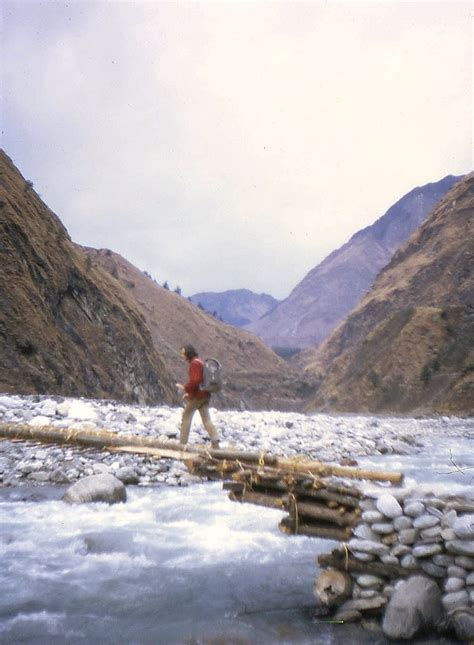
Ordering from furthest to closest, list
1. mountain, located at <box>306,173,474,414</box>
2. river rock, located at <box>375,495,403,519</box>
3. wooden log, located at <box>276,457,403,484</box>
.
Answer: mountain, located at <box>306,173,474,414</box>, wooden log, located at <box>276,457,403,484</box>, river rock, located at <box>375,495,403,519</box>

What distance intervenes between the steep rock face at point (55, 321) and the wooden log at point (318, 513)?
14396 mm

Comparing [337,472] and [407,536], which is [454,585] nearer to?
[407,536]

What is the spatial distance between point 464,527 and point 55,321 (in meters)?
21.0

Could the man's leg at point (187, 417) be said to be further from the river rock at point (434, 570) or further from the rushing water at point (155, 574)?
the river rock at point (434, 570)

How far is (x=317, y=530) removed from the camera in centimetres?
519

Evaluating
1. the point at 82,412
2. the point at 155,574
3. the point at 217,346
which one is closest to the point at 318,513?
the point at 155,574

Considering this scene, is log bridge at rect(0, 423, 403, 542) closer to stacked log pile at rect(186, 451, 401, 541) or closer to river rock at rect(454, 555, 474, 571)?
stacked log pile at rect(186, 451, 401, 541)

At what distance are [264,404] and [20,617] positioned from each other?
60031mm

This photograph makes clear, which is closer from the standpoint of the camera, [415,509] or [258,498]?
[415,509]

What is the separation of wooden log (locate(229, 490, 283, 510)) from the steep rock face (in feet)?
45.2

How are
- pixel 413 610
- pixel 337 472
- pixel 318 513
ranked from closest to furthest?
1. pixel 413 610
2. pixel 318 513
3. pixel 337 472

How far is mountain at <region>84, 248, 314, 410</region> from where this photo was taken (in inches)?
2525

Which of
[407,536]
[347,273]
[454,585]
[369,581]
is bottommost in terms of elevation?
[369,581]

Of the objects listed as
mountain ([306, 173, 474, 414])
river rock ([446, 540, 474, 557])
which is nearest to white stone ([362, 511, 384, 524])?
river rock ([446, 540, 474, 557])
